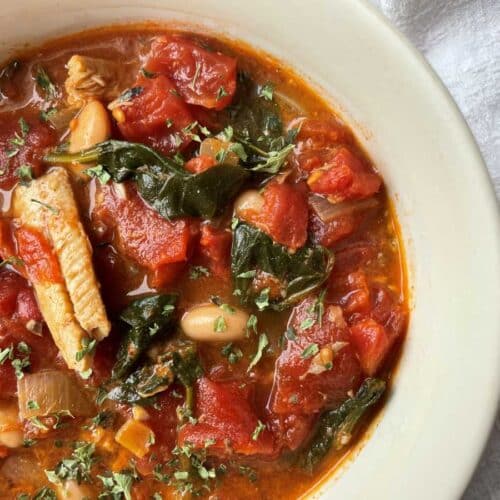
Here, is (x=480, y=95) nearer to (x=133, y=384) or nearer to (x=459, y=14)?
(x=459, y=14)

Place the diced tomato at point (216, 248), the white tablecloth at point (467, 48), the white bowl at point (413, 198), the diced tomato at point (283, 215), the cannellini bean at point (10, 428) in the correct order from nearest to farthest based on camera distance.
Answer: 1. the white bowl at point (413, 198)
2. the diced tomato at point (283, 215)
3. the diced tomato at point (216, 248)
4. the cannellini bean at point (10, 428)
5. the white tablecloth at point (467, 48)

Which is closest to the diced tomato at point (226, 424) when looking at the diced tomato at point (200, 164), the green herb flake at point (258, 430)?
the green herb flake at point (258, 430)

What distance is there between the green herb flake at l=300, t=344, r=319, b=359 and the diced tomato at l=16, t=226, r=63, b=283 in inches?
55.0

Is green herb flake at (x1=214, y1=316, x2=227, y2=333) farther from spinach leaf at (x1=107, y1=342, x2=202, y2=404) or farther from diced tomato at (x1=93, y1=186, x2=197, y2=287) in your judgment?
diced tomato at (x1=93, y1=186, x2=197, y2=287)

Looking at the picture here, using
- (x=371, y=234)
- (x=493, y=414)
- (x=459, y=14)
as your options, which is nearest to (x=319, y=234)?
(x=371, y=234)

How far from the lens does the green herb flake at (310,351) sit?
14.0 feet

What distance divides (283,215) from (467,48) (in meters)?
1.68

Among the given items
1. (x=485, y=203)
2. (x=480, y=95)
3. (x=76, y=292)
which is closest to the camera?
(x=485, y=203)

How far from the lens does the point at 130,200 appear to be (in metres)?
4.34

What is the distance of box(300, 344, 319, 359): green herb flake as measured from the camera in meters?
4.27

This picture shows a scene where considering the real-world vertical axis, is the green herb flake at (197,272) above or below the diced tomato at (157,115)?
below

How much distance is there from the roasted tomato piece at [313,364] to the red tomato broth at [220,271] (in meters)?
0.08

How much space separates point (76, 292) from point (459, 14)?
2.85 meters

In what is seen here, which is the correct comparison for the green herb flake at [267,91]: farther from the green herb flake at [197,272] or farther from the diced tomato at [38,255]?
the diced tomato at [38,255]
